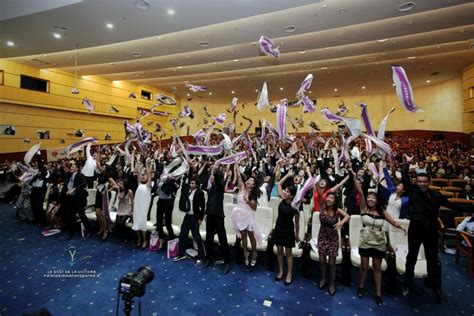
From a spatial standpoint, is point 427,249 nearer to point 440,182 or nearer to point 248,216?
point 248,216

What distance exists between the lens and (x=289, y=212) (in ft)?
11.2

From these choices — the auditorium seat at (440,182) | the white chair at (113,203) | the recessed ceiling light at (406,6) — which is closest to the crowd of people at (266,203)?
the white chair at (113,203)

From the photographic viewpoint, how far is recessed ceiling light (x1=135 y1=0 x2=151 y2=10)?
213 inches

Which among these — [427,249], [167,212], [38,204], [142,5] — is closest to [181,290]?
[167,212]

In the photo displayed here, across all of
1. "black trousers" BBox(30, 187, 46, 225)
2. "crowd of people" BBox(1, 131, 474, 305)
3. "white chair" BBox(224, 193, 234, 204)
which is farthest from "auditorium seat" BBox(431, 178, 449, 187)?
"black trousers" BBox(30, 187, 46, 225)

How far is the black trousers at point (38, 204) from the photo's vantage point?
5.64m

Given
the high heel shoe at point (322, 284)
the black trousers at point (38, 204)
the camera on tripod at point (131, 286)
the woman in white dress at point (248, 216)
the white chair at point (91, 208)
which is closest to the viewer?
the camera on tripod at point (131, 286)

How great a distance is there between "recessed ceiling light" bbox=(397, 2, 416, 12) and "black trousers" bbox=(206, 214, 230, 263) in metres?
6.96

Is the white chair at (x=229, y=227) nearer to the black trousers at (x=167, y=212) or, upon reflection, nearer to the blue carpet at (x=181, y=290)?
the blue carpet at (x=181, y=290)

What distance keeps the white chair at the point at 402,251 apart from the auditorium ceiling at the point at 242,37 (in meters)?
5.08

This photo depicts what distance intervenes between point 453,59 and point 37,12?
17.2m

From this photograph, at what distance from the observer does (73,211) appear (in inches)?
200

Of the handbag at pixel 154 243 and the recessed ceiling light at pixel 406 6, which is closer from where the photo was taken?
the handbag at pixel 154 243

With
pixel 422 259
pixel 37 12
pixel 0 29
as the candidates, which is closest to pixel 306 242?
pixel 422 259
